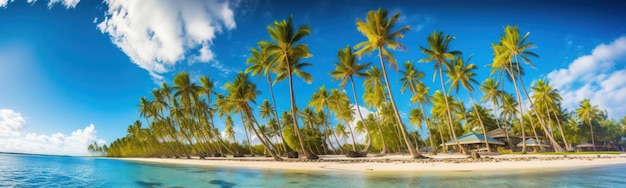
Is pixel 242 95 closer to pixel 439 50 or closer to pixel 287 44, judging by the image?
pixel 287 44

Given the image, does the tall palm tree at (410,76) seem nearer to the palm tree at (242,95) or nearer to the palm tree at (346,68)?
the palm tree at (346,68)

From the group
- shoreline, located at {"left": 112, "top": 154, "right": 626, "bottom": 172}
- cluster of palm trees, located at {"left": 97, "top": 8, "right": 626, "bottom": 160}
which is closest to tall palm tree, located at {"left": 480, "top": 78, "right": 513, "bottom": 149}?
cluster of palm trees, located at {"left": 97, "top": 8, "right": 626, "bottom": 160}

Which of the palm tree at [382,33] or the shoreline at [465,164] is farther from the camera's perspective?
the palm tree at [382,33]

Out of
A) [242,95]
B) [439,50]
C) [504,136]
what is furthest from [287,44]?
[504,136]

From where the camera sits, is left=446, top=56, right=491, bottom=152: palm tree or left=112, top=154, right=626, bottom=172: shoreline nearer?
left=112, top=154, right=626, bottom=172: shoreline

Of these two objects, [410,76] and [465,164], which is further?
[410,76]

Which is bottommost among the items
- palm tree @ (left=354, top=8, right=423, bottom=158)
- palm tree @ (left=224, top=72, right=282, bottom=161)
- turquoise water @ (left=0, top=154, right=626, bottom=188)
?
turquoise water @ (left=0, top=154, right=626, bottom=188)

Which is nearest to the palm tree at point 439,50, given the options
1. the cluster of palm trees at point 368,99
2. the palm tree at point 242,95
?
the cluster of palm trees at point 368,99

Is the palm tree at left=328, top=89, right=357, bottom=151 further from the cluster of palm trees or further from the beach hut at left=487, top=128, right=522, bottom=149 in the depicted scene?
the beach hut at left=487, top=128, right=522, bottom=149

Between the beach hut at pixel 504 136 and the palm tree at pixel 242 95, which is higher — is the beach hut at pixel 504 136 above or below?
below

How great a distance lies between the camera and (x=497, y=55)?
98.1 ft

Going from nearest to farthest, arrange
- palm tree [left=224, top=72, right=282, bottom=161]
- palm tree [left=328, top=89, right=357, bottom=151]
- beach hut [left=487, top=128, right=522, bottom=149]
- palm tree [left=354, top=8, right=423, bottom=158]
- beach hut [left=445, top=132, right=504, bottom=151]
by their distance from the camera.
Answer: palm tree [left=354, top=8, right=423, bottom=158] → palm tree [left=224, top=72, right=282, bottom=161] → beach hut [left=445, top=132, right=504, bottom=151] → palm tree [left=328, top=89, right=357, bottom=151] → beach hut [left=487, top=128, right=522, bottom=149]

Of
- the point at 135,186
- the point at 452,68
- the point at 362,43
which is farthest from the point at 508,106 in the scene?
the point at 135,186

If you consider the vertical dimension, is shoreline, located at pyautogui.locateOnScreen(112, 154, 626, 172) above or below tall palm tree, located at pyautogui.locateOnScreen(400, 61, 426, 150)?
below
